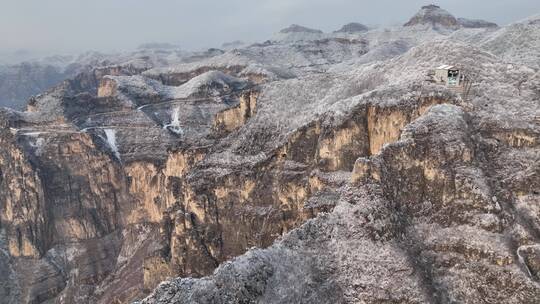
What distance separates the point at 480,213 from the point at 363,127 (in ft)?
85.5

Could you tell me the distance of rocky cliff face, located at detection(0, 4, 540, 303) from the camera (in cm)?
4300

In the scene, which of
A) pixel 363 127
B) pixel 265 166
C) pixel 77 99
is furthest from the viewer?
pixel 77 99

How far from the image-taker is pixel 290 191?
70.1 meters

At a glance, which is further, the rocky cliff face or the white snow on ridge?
the white snow on ridge

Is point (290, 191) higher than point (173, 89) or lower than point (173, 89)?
lower

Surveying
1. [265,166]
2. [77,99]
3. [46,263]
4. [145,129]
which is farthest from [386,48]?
[46,263]

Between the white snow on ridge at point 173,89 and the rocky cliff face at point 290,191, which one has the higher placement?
the white snow on ridge at point 173,89

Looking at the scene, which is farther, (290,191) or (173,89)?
(173,89)

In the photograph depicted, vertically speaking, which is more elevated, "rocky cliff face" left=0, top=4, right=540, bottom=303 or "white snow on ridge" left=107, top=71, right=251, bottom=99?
"white snow on ridge" left=107, top=71, right=251, bottom=99

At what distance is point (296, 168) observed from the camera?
7281cm

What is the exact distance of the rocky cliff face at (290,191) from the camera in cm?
4300

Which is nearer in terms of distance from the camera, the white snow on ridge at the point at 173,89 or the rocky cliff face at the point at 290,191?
the rocky cliff face at the point at 290,191

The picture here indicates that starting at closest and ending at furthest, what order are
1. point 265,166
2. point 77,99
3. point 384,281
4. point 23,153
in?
1. point 384,281
2. point 265,166
3. point 23,153
4. point 77,99

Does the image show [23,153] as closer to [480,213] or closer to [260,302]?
[260,302]
